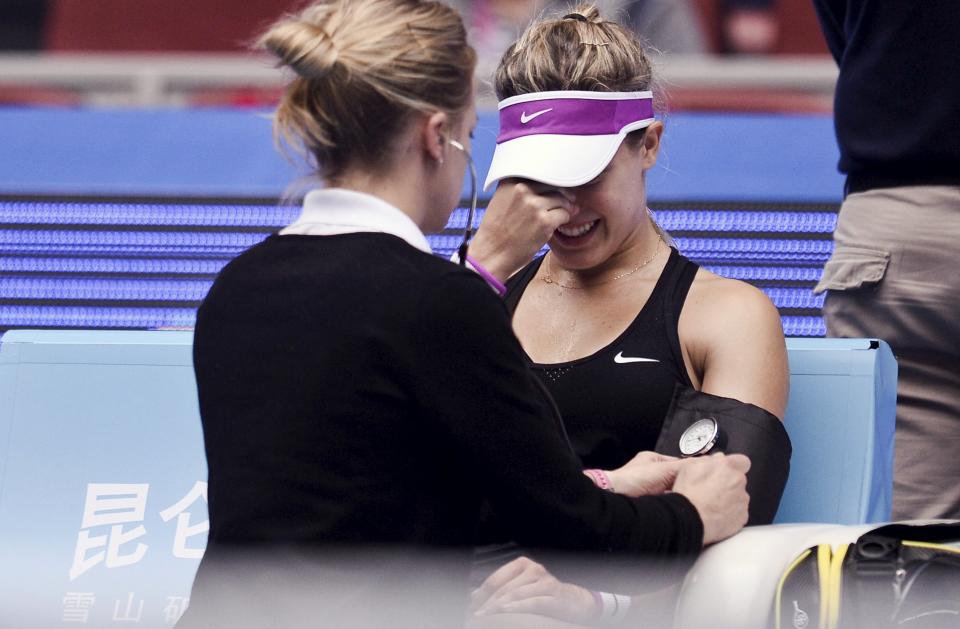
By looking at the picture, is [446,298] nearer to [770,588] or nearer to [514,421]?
[514,421]

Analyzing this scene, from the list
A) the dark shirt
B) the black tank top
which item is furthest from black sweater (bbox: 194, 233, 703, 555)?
the black tank top

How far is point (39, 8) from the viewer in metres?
6.65

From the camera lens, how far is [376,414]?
1.44 metres

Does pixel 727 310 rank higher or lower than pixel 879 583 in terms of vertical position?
higher

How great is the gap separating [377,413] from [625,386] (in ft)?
2.23

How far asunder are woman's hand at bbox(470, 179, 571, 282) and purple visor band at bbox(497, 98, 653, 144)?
105 mm

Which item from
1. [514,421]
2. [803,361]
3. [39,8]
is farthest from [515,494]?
[39,8]

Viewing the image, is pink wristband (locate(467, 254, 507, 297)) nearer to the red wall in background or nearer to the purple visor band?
the purple visor band

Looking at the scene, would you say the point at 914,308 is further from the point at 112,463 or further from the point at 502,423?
the point at 112,463

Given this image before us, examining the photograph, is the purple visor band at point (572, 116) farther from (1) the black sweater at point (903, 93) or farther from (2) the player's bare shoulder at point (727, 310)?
(1) the black sweater at point (903, 93)

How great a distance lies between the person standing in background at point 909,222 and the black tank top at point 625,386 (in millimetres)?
435

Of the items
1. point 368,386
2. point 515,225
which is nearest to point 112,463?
point 515,225

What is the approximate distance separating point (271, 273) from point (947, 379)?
1.32 m

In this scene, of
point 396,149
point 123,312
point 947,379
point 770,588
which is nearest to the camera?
point 396,149
